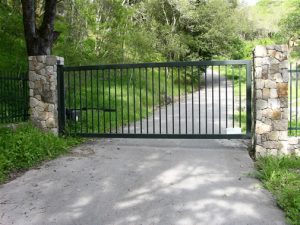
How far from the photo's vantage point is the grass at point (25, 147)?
5492mm

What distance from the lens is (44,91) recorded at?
7.34 metres

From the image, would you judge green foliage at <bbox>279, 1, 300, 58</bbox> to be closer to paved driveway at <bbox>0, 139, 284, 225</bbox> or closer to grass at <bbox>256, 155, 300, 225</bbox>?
paved driveway at <bbox>0, 139, 284, 225</bbox>

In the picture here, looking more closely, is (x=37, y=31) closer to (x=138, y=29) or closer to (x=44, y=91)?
(x=44, y=91)

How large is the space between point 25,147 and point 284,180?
4114 millimetres

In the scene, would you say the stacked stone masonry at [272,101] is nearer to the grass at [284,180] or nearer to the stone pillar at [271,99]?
the stone pillar at [271,99]

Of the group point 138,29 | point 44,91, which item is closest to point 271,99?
point 44,91

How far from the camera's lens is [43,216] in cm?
379

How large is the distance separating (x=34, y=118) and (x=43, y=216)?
4.01 metres

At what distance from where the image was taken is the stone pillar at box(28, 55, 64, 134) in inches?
287

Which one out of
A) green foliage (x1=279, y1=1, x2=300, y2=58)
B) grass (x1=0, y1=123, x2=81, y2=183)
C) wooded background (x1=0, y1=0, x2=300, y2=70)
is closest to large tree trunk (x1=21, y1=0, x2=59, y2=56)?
wooded background (x1=0, y1=0, x2=300, y2=70)

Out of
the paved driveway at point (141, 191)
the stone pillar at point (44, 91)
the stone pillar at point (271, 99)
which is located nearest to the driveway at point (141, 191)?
the paved driveway at point (141, 191)

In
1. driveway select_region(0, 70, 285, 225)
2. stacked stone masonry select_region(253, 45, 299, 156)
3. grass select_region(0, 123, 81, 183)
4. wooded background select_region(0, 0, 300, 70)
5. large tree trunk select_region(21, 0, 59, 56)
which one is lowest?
driveway select_region(0, 70, 285, 225)

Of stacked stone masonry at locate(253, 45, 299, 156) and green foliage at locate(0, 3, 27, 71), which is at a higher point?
green foliage at locate(0, 3, 27, 71)

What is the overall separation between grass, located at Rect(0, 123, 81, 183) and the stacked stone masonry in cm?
362
